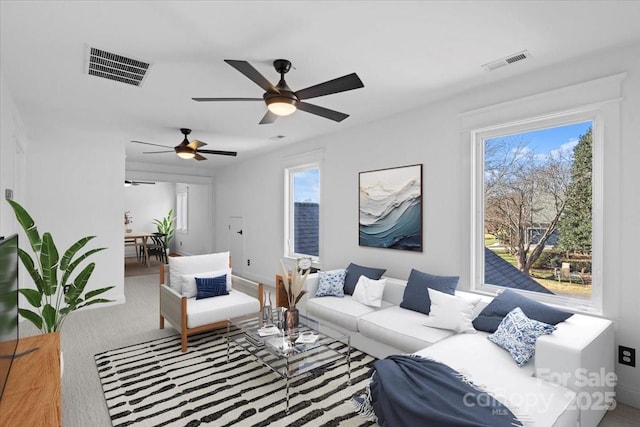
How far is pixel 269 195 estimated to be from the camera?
6.54m

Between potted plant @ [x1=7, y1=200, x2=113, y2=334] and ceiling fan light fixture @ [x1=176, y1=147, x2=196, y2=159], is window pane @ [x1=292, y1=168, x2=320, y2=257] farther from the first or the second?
potted plant @ [x1=7, y1=200, x2=113, y2=334]

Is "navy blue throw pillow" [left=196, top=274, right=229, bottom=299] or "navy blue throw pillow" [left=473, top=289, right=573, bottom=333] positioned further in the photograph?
"navy blue throw pillow" [left=196, top=274, right=229, bottom=299]

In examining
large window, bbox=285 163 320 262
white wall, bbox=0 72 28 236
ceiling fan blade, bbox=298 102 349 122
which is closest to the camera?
ceiling fan blade, bbox=298 102 349 122

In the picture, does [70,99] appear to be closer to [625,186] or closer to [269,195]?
[269,195]

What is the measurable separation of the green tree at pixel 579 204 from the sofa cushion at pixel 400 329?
1.36 metres

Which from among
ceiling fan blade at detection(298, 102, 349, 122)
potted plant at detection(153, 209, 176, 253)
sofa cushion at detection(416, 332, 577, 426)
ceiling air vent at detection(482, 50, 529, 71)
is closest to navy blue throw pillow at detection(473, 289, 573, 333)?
sofa cushion at detection(416, 332, 577, 426)

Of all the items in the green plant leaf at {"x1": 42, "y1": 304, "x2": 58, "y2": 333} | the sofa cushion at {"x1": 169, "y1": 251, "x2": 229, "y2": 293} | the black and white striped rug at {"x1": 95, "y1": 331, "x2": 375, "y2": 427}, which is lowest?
the black and white striped rug at {"x1": 95, "y1": 331, "x2": 375, "y2": 427}

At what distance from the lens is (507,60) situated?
273cm

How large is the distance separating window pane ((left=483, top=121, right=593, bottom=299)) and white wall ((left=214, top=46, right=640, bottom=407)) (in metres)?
0.22

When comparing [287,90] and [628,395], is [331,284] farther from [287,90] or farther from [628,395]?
[628,395]

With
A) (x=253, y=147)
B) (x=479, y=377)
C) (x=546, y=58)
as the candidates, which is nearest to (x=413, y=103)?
(x=546, y=58)

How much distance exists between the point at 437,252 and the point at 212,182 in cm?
662

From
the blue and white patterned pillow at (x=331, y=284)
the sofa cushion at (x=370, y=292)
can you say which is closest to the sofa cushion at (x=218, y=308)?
the blue and white patterned pillow at (x=331, y=284)

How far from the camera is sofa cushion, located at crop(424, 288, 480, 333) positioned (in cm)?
285
